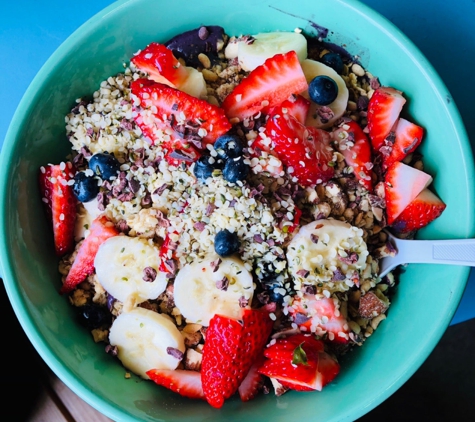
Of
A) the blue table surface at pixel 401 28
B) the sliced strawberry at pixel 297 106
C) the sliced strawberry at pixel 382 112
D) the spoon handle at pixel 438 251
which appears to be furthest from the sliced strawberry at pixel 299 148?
the blue table surface at pixel 401 28

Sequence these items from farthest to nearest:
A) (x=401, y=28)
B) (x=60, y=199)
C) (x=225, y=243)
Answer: (x=401, y=28)
(x=60, y=199)
(x=225, y=243)

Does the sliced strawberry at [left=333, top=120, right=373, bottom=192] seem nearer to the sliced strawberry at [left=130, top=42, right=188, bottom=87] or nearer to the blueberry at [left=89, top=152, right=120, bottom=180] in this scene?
the sliced strawberry at [left=130, top=42, right=188, bottom=87]

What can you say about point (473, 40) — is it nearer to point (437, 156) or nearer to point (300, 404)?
point (437, 156)

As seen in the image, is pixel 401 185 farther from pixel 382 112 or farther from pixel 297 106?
pixel 297 106

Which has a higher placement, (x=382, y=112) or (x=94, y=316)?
(x=382, y=112)

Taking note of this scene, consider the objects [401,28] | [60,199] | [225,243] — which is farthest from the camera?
[401,28]

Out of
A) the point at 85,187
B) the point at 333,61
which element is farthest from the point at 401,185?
the point at 85,187
